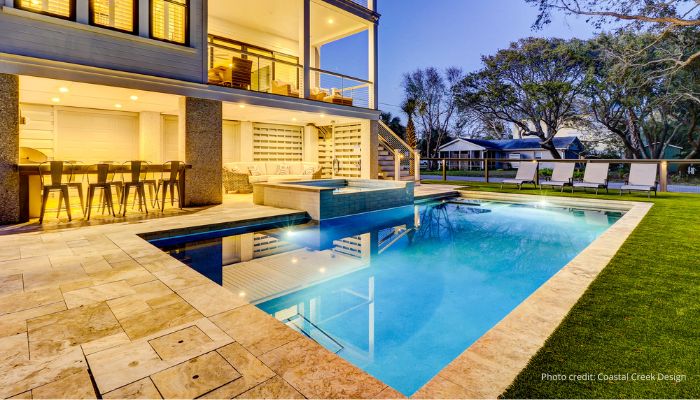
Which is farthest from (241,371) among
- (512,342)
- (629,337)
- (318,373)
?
(629,337)

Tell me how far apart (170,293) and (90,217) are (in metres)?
5.11

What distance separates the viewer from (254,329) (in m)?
2.49

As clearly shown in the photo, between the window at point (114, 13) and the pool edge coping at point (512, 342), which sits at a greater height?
the window at point (114, 13)

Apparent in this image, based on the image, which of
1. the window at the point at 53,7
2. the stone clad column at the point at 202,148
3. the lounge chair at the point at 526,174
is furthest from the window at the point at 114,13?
the lounge chair at the point at 526,174

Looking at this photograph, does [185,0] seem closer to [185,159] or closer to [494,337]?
[185,159]

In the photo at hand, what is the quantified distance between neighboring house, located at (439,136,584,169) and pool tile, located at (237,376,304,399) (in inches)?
1298

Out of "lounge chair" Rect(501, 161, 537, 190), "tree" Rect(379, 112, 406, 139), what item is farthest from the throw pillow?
"tree" Rect(379, 112, 406, 139)

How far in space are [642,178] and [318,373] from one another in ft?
42.8

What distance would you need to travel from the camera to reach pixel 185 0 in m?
8.38

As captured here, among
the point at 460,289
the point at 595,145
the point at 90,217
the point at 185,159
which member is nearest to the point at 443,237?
the point at 460,289

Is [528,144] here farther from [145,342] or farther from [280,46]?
[145,342]

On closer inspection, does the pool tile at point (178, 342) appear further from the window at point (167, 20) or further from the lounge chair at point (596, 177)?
the lounge chair at point (596, 177)

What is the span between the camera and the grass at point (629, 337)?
72.4 inches

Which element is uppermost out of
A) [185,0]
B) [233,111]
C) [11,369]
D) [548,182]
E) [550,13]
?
[550,13]
